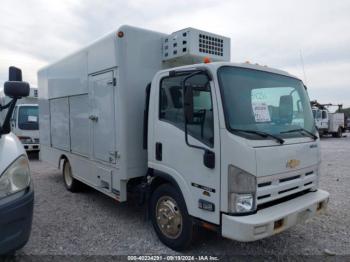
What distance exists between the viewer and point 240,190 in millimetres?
2898

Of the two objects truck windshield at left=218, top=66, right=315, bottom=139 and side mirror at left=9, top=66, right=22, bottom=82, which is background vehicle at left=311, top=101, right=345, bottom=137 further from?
side mirror at left=9, top=66, right=22, bottom=82

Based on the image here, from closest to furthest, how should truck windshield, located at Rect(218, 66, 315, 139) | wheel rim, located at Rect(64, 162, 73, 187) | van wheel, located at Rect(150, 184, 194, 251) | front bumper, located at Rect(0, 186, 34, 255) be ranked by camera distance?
front bumper, located at Rect(0, 186, 34, 255)
truck windshield, located at Rect(218, 66, 315, 139)
van wheel, located at Rect(150, 184, 194, 251)
wheel rim, located at Rect(64, 162, 73, 187)

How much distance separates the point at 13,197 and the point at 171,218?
1.84 meters

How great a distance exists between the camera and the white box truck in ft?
9.67

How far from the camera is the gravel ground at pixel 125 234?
367 centimetres

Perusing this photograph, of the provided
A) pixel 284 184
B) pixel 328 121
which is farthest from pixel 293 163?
pixel 328 121

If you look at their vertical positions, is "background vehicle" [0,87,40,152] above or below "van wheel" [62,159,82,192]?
above

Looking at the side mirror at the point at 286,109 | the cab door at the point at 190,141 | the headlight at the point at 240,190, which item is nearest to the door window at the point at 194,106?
the cab door at the point at 190,141

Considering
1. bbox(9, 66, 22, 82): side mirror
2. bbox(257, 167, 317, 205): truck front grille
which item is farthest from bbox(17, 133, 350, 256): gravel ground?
bbox(9, 66, 22, 82): side mirror

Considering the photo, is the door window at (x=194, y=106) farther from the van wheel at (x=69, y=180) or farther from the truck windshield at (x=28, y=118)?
Result: the truck windshield at (x=28, y=118)

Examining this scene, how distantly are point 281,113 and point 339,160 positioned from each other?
949cm

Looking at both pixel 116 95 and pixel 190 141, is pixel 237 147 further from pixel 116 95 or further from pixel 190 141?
pixel 116 95

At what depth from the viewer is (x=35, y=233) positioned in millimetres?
4172

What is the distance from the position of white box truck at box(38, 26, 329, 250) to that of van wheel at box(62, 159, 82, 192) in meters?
1.16
